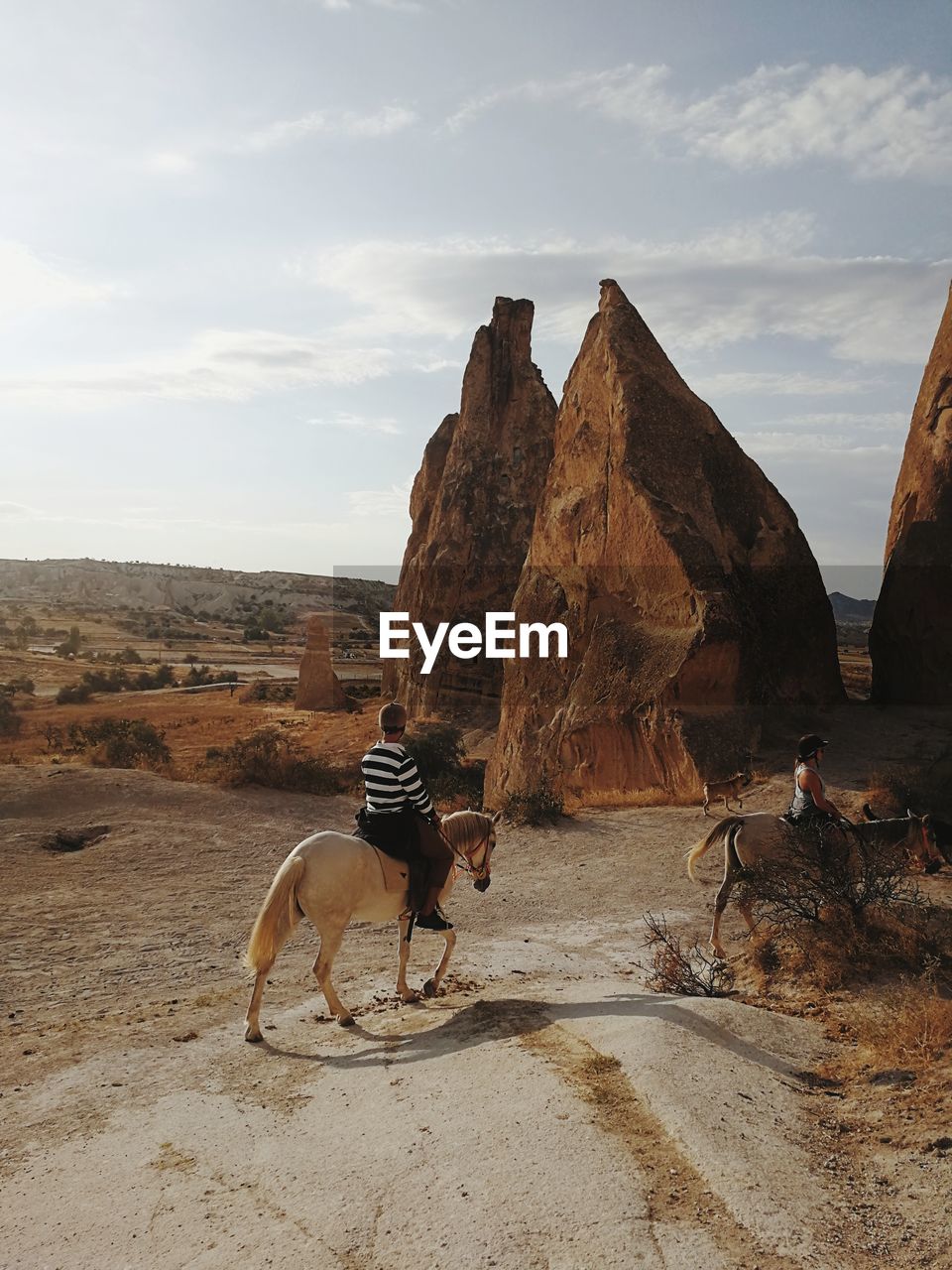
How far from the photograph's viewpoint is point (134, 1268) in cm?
338

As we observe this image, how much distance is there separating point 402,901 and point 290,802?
9.21 m

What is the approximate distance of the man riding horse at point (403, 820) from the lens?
662 centimetres

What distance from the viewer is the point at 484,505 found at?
3456 cm

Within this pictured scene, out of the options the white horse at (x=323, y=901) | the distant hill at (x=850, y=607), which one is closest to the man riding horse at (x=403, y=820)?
the white horse at (x=323, y=901)

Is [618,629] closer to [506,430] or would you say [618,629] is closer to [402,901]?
[402,901]

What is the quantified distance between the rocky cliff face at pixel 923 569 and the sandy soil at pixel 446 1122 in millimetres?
11315

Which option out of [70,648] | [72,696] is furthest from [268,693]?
[70,648]

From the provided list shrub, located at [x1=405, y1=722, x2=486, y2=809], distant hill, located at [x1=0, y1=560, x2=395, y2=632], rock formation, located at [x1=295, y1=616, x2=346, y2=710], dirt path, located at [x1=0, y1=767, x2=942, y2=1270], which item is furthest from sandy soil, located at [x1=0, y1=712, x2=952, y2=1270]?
distant hill, located at [x1=0, y1=560, x2=395, y2=632]

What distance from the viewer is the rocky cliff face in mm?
17672

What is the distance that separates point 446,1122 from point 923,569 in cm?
1651

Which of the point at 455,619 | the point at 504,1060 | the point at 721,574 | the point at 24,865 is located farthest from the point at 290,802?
the point at 455,619

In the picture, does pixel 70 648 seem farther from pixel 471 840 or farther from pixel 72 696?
pixel 471 840

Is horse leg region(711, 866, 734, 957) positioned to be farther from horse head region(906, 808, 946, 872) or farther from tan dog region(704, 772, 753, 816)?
tan dog region(704, 772, 753, 816)

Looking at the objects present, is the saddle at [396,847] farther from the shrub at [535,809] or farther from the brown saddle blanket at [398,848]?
the shrub at [535,809]
